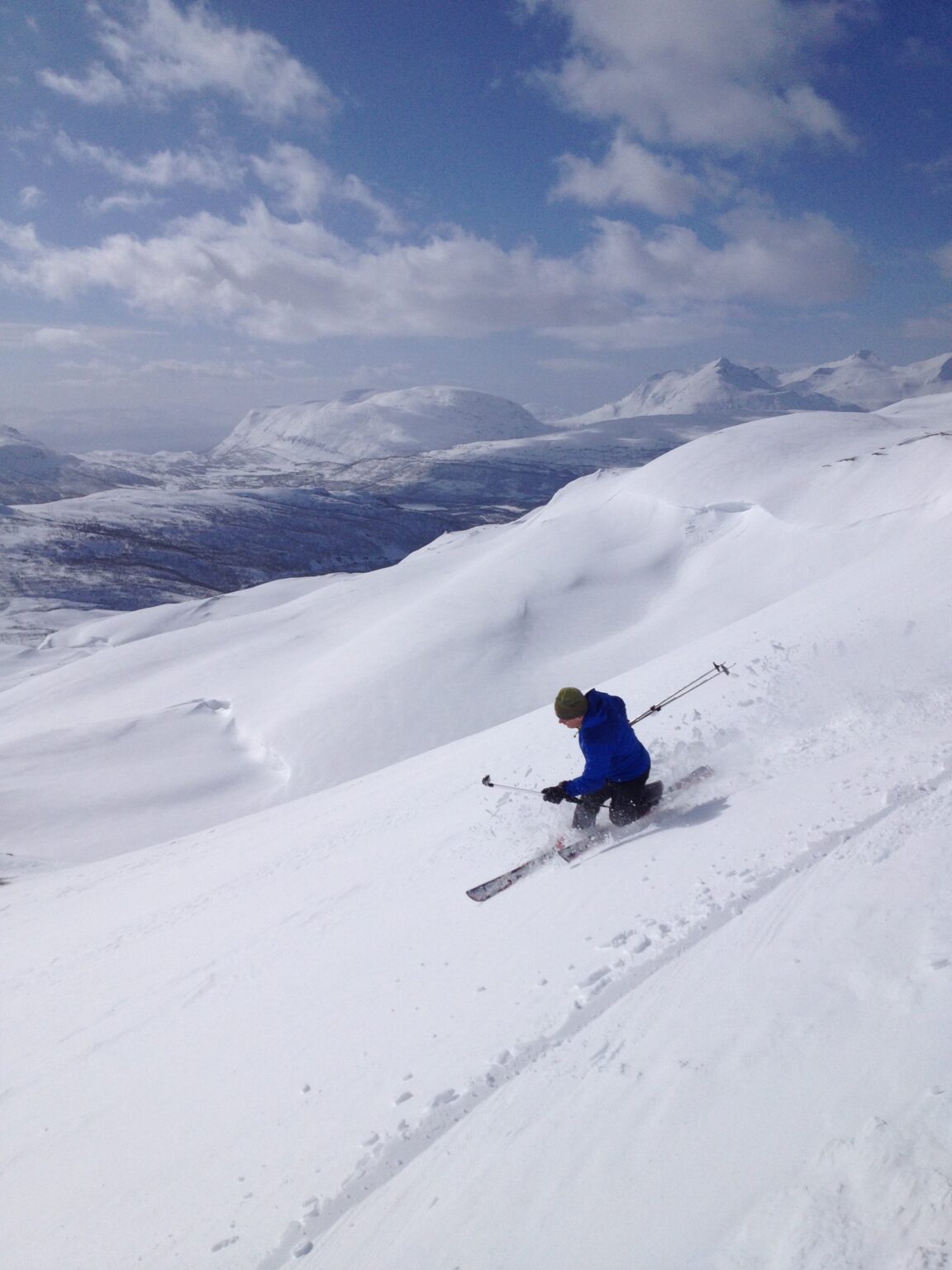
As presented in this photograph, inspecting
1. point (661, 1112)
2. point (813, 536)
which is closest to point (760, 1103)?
point (661, 1112)

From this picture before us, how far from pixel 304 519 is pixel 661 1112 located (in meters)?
147

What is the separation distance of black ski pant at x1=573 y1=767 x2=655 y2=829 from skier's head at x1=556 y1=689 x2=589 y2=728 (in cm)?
76

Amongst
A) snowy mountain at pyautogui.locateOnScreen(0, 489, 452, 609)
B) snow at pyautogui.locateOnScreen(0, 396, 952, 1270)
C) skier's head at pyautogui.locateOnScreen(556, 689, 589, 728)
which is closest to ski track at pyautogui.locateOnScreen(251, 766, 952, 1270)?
snow at pyautogui.locateOnScreen(0, 396, 952, 1270)

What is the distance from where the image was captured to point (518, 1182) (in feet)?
9.68

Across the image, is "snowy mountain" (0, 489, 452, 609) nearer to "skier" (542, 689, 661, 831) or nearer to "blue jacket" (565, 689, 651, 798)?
"skier" (542, 689, 661, 831)

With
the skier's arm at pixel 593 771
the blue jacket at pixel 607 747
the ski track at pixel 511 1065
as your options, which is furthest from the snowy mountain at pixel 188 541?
the ski track at pixel 511 1065

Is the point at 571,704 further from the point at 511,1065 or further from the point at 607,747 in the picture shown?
the point at 511,1065

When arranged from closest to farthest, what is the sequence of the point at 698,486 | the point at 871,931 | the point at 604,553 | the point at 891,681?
1. the point at 871,931
2. the point at 891,681
3. the point at 604,553
4. the point at 698,486

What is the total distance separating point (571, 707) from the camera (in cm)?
591

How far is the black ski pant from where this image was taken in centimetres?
624

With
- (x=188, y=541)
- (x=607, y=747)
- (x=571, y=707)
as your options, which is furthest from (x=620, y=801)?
(x=188, y=541)

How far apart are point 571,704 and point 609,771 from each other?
772 mm

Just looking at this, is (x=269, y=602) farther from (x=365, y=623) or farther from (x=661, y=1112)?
(x=661, y=1112)

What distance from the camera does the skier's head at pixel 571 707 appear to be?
5.86 meters
